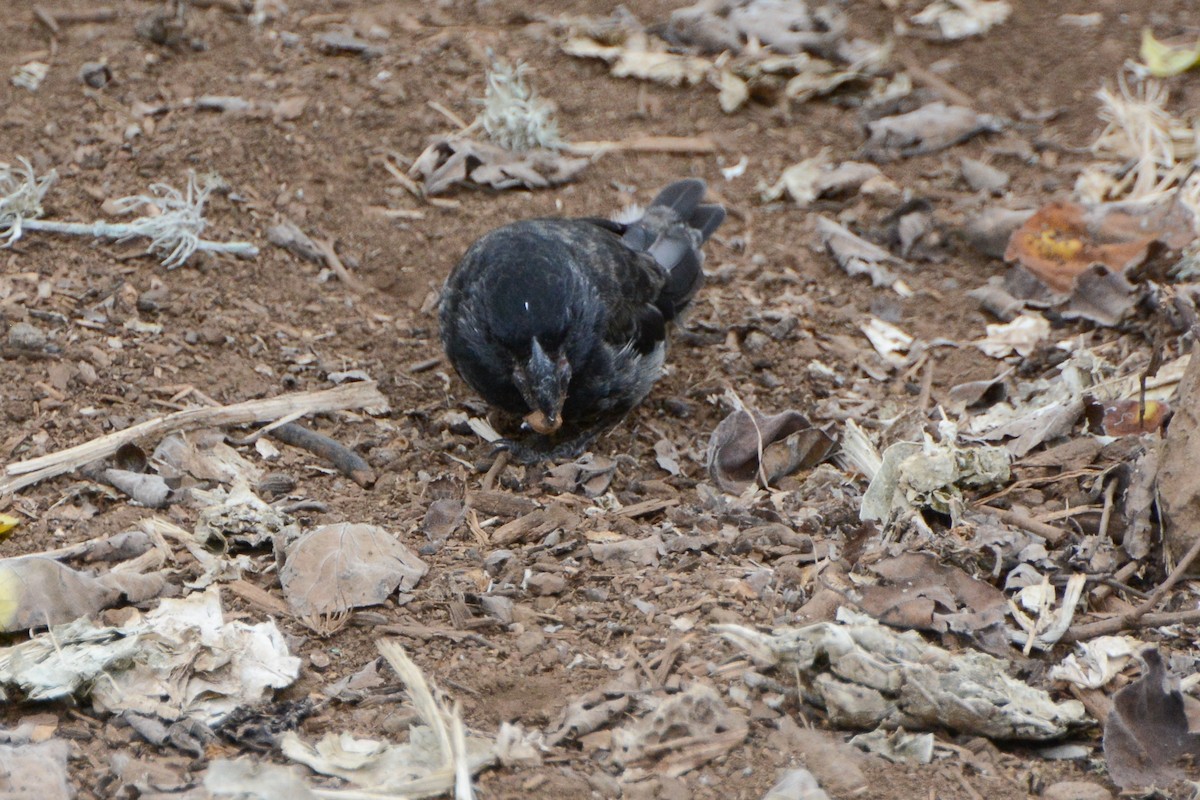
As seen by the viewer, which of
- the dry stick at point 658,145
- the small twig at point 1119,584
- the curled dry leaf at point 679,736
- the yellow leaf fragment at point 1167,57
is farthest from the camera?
the yellow leaf fragment at point 1167,57

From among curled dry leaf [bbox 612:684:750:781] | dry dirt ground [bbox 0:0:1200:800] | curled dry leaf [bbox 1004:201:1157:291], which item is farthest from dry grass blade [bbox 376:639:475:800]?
curled dry leaf [bbox 1004:201:1157:291]

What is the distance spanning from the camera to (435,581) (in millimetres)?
3990

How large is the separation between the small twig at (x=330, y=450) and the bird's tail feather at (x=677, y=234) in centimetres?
169

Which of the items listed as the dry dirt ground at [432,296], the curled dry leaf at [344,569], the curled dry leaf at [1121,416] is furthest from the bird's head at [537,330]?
the curled dry leaf at [1121,416]

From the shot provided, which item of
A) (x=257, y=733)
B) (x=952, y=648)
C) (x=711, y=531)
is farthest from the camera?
(x=711, y=531)

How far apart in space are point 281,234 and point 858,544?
3291 millimetres

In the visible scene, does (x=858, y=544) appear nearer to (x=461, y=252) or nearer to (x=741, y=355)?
(x=741, y=355)

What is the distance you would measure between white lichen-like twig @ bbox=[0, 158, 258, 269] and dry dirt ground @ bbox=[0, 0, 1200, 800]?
3.2 inches

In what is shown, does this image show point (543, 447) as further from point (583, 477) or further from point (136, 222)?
point (136, 222)

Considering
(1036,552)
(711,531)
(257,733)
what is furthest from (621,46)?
(257,733)

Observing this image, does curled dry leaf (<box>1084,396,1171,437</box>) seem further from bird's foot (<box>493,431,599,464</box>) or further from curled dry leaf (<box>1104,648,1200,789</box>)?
bird's foot (<box>493,431,599,464</box>)

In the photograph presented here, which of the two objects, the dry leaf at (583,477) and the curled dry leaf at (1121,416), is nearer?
the curled dry leaf at (1121,416)

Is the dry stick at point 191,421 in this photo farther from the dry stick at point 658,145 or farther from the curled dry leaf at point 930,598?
the curled dry leaf at point 930,598

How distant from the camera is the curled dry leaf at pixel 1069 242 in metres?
6.12
